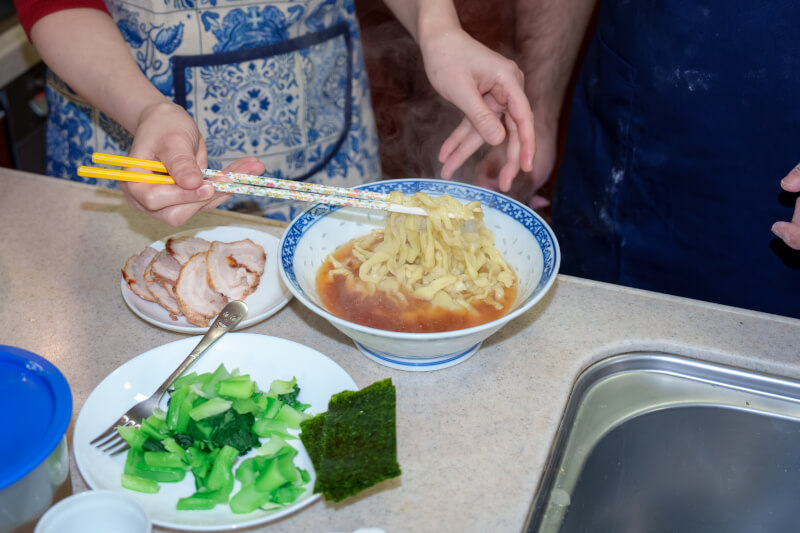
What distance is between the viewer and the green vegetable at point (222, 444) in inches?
41.8

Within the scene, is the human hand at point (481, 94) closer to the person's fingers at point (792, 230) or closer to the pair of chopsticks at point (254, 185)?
the pair of chopsticks at point (254, 185)

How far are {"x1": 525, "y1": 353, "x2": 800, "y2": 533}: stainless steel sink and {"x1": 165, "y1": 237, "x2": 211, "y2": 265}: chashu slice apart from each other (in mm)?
922

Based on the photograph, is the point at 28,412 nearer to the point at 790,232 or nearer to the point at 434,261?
the point at 434,261

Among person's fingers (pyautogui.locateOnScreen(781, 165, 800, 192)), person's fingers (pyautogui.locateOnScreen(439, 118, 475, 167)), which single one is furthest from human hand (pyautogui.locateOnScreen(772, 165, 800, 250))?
person's fingers (pyautogui.locateOnScreen(439, 118, 475, 167))

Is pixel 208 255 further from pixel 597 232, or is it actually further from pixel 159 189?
pixel 597 232

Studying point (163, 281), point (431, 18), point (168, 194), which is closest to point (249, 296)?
point (163, 281)

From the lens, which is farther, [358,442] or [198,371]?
[198,371]

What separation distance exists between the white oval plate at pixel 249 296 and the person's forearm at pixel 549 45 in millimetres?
1183

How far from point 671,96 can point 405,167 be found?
4.76ft

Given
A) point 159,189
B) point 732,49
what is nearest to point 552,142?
point 732,49

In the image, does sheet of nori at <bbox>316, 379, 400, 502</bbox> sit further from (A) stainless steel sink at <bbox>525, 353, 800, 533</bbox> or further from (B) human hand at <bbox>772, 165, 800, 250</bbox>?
(B) human hand at <bbox>772, 165, 800, 250</bbox>

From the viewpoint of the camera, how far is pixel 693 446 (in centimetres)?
143

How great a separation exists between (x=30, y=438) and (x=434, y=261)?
2.97 ft

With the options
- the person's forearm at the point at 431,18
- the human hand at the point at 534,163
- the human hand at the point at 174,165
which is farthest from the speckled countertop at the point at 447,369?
the human hand at the point at 534,163
